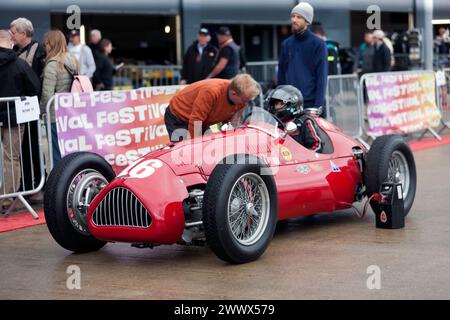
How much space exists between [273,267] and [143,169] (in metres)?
1.17

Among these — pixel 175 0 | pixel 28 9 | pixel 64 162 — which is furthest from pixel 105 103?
pixel 175 0

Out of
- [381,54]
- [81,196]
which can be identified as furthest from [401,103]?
[81,196]

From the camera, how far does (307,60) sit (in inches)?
376

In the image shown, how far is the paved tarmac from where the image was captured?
580cm

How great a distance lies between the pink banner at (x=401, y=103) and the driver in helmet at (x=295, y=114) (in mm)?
5776

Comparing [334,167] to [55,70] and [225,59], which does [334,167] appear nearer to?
[55,70]

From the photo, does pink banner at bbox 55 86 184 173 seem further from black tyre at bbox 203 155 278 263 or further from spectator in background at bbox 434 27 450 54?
spectator in background at bbox 434 27 450 54

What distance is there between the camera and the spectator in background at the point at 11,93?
915 cm

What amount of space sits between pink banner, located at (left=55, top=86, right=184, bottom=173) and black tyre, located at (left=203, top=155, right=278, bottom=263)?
133 inches

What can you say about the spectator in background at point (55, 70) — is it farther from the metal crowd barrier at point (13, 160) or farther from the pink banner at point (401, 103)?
the pink banner at point (401, 103)

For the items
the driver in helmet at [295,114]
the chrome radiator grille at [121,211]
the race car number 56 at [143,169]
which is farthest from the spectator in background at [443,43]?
the chrome radiator grille at [121,211]

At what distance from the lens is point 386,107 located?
45.8 feet
